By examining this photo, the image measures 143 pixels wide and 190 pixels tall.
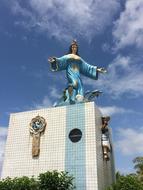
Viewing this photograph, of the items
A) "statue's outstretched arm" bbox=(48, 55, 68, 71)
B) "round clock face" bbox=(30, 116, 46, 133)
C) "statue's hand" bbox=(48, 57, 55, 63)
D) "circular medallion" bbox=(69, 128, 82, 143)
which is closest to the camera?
"circular medallion" bbox=(69, 128, 82, 143)

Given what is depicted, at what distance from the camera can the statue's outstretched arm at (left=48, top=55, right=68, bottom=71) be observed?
92.5 ft

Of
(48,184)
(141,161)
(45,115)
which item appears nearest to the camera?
(48,184)

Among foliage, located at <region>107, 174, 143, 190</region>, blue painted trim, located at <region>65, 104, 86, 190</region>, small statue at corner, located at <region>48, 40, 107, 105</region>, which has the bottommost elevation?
foliage, located at <region>107, 174, 143, 190</region>

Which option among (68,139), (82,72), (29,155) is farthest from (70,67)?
(29,155)

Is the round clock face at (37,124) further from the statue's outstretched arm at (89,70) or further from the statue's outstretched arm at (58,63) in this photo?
the statue's outstretched arm at (89,70)

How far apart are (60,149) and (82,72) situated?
8892 millimetres

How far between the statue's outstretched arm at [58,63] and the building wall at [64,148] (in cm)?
460

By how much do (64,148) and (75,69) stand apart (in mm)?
8556

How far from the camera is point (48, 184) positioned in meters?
19.7

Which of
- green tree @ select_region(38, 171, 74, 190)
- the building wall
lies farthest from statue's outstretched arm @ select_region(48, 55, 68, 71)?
green tree @ select_region(38, 171, 74, 190)

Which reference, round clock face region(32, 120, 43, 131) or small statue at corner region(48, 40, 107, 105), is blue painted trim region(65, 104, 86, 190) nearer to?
small statue at corner region(48, 40, 107, 105)

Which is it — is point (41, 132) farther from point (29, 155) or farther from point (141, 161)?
point (141, 161)

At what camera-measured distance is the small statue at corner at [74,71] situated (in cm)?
2695

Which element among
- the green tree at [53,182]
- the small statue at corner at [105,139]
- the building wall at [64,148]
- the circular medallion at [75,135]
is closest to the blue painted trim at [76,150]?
the building wall at [64,148]
